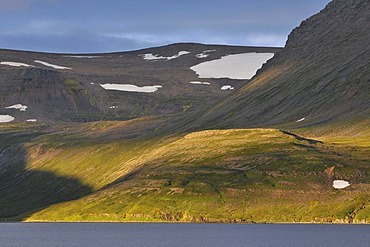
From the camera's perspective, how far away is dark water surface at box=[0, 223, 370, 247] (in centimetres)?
10012

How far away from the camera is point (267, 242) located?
330ft

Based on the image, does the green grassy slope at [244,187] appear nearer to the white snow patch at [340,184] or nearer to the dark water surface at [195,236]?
the white snow patch at [340,184]

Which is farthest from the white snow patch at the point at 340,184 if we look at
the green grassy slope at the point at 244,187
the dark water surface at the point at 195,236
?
the dark water surface at the point at 195,236

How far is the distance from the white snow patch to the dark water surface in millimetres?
20079

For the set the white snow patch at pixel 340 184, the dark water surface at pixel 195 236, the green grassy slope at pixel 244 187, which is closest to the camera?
the dark water surface at pixel 195 236

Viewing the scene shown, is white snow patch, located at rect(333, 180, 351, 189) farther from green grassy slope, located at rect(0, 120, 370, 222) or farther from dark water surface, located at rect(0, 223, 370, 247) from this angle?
dark water surface, located at rect(0, 223, 370, 247)

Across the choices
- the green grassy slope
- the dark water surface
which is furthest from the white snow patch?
the dark water surface

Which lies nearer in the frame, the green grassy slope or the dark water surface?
the dark water surface

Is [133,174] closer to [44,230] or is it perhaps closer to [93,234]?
[44,230]

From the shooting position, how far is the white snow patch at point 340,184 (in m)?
147

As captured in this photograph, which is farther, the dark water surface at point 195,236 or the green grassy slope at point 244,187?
the green grassy slope at point 244,187

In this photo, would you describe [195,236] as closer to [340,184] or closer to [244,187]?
[244,187]

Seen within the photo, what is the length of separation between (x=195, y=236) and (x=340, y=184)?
43728 mm

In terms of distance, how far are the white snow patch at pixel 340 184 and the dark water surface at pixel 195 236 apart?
2008 centimetres
